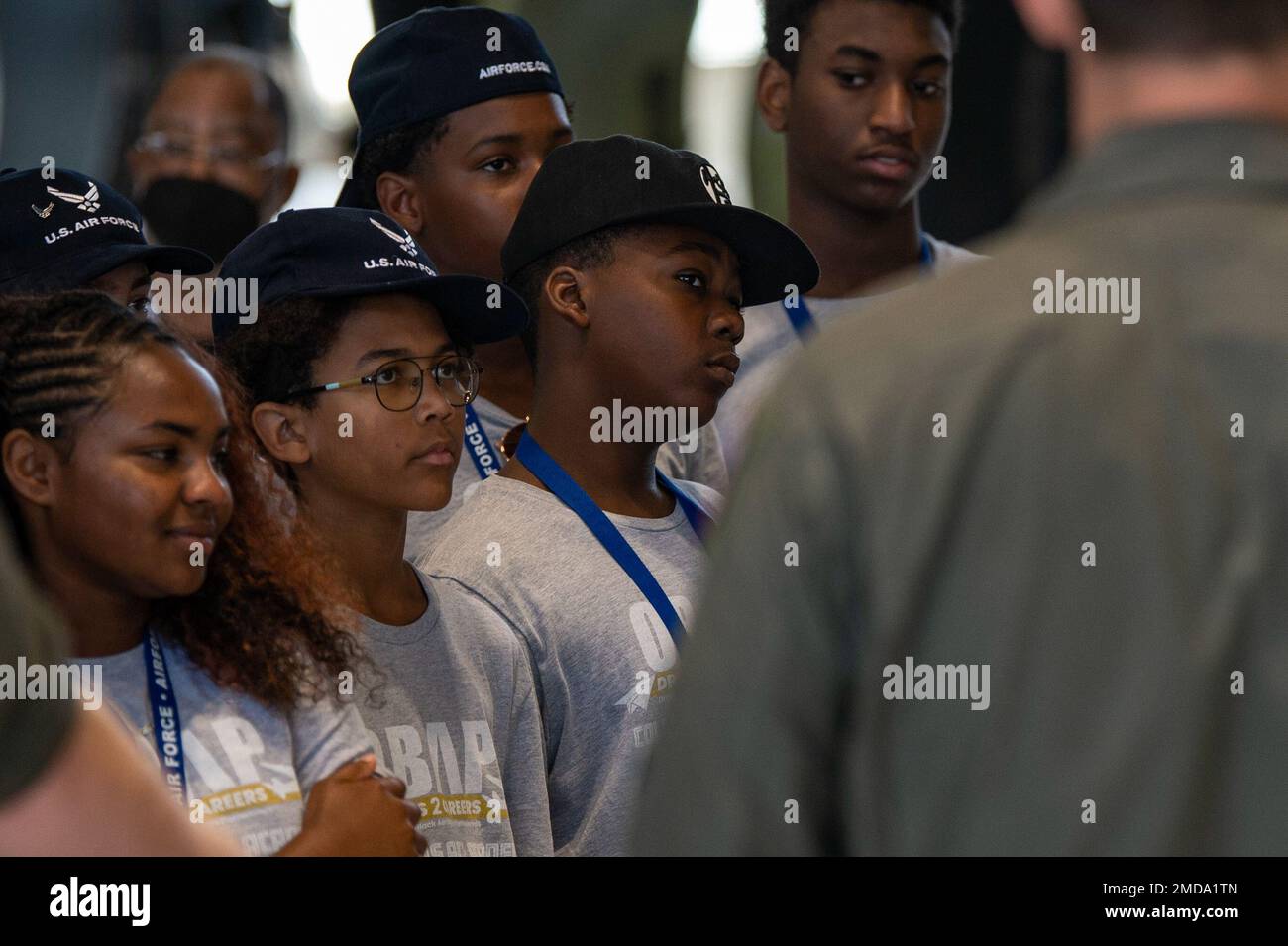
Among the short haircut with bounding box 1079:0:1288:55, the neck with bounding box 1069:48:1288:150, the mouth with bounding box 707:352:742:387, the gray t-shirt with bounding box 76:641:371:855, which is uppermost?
the mouth with bounding box 707:352:742:387

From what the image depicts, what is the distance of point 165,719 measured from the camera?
6.95 ft

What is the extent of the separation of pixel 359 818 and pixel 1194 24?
140 centimetres

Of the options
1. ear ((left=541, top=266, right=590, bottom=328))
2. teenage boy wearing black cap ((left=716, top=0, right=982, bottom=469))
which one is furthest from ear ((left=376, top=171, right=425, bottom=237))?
teenage boy wearing black cap ((left=716, top=0, right=982, bottom=469))

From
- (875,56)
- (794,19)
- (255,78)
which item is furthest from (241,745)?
(255,78)

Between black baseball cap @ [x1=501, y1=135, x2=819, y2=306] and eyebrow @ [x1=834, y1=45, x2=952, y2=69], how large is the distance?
0.87m

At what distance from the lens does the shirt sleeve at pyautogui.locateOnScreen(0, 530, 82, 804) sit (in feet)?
3.62

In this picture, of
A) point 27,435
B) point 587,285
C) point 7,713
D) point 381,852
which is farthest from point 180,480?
point 7,713

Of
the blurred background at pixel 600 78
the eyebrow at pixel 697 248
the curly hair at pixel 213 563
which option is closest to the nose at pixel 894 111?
the blurred background at pixel 600 78

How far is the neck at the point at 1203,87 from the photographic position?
1195mm

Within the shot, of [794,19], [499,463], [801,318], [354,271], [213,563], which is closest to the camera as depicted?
[213,563]

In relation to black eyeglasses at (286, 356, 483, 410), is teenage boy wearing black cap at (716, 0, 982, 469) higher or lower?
higher

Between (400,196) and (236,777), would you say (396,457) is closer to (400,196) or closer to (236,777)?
(236,777)

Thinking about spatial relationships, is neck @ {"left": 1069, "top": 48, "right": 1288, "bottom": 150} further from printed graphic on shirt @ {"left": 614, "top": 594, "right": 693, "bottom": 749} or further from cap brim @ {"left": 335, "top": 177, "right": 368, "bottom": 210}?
cap brim @ {"left": 335, "top": 177, "right": 368, "bottom": 210}

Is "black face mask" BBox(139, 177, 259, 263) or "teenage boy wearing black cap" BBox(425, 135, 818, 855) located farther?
"black face mask" BBox(139, 177, 259, 263)
